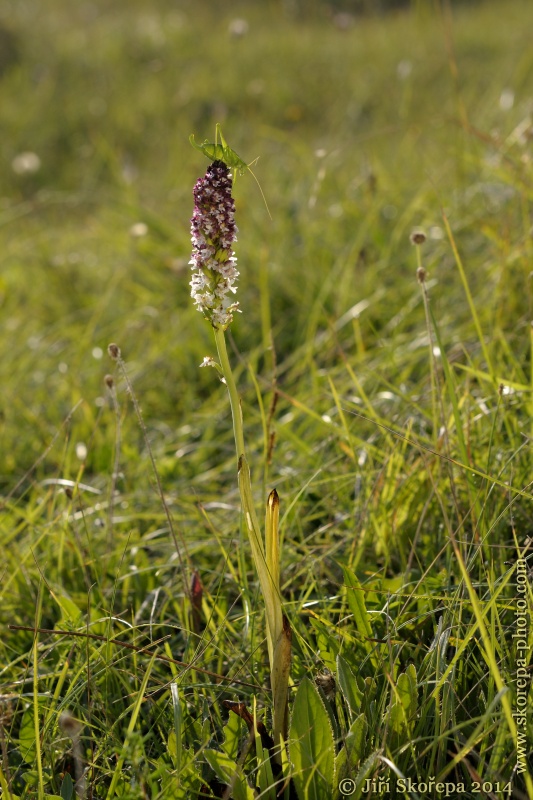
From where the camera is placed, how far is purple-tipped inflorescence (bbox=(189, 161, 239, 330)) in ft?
3.43

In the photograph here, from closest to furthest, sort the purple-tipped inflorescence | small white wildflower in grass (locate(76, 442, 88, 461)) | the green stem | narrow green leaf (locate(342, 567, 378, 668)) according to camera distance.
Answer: the purple-tipped inflorescence < the green stem < narrow green leaf (locate(342, 567, 378, 668)) < small white wildflower in grass (locate(76, 442, 88, 461))

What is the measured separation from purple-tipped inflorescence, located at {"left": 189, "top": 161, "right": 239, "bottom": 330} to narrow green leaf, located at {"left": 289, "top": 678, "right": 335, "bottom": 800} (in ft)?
1.87

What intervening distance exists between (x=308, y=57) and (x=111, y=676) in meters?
8.98

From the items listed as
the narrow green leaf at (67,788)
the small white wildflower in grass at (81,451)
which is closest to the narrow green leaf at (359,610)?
the narrow green leaf at (67,788)

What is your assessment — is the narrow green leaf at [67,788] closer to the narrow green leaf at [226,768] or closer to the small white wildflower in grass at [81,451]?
the narrow green leaf at [226,768]

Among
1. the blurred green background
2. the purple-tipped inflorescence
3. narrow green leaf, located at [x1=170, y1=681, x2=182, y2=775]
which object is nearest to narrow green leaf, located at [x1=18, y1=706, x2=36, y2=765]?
narrow green leaf, located at [x1=170, y1=681, x2=182, y2=775]

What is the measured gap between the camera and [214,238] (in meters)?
1.07

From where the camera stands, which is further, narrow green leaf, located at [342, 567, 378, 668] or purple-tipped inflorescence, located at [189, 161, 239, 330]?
narrow green leaf, located at [342, 567, 378, 668]

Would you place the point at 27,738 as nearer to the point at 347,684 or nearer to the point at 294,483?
the point at 347,684

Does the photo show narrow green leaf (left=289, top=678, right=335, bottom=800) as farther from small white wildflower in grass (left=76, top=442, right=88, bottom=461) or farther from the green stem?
small white wildflower in grass (left=76, top=442, right=88, bottom=461)

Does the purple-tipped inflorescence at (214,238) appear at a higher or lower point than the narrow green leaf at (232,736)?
higher

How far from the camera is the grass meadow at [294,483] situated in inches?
49.3

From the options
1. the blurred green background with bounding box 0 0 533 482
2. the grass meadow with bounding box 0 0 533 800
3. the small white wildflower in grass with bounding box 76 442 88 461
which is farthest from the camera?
the blurred green background with bounding box 0 0 533 482

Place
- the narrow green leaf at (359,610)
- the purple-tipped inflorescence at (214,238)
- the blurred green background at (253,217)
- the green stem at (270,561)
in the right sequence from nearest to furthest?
1. the purple-tipped inflorescence at (214,238)
2. the green stem at (270,561)
3. the narrow green leaf at (359,610)
4. the blurred green background at (253,217)
